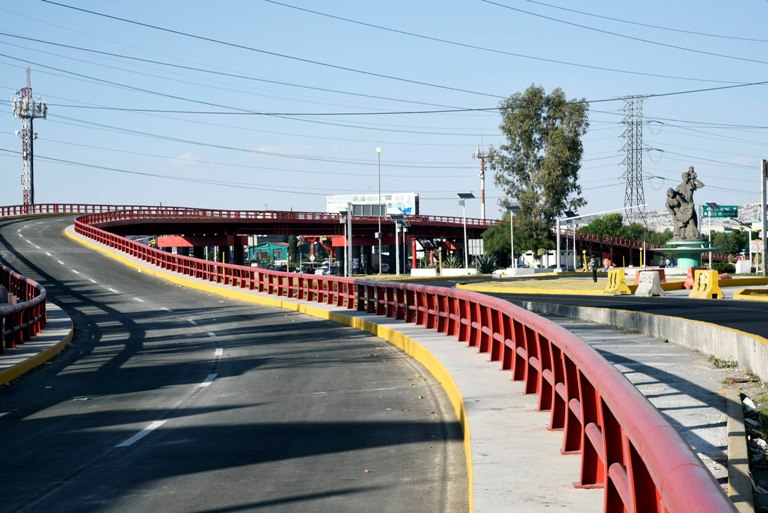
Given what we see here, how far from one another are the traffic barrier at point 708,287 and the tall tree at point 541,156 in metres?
52.5

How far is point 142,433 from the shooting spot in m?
12.4

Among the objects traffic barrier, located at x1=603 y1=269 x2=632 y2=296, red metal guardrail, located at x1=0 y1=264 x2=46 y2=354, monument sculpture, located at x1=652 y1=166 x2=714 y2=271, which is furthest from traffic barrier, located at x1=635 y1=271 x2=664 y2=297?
red metal guardrail, located at x1=0 y1=264 x2=46 y2=354

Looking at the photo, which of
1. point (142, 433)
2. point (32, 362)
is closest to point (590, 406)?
point (142, 433)

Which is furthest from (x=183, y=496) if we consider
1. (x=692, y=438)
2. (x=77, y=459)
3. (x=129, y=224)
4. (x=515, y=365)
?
(x=129, y=224)

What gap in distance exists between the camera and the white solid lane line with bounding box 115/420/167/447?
11.7 meters

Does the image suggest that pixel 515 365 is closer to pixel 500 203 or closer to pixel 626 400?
pixel 626 400

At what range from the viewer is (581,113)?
308 feet

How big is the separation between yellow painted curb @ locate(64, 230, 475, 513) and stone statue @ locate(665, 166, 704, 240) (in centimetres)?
2349

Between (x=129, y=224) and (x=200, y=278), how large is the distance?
50009mm

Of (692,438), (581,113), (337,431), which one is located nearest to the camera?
(692,438)

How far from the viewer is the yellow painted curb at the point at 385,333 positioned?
11.5 m

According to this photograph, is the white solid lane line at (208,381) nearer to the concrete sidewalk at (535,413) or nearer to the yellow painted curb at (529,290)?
the concrete sidewalk at (535,413)

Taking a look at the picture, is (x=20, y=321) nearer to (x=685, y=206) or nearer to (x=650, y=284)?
(x=650, y=284)

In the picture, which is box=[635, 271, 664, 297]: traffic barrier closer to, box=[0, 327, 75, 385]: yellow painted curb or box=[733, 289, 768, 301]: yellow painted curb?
box=[733, 289, 768, 301]: yellow painted curb
